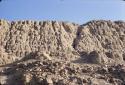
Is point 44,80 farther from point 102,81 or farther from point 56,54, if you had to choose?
point 56,54

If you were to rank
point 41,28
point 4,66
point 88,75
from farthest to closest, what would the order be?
point 41,28, point 4,66, point 88,75

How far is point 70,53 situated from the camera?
140ft

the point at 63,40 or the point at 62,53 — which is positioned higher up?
the point at 63,40

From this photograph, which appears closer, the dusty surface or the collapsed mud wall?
the dusty surface

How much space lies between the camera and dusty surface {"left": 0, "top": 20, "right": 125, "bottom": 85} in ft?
112

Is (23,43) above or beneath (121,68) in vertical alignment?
above

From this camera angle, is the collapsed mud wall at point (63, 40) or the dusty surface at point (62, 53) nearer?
the dusty surface at point (62, 53)

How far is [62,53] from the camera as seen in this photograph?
42094 mm

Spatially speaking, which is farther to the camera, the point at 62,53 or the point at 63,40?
the point at 63,40

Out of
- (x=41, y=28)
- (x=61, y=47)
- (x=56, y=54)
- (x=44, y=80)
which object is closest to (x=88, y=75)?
(x=44, y=80)

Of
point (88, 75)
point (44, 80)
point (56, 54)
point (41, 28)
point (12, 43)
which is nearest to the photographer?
point (44, 80)

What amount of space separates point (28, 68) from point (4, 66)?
417cm

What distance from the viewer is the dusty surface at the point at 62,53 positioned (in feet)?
112

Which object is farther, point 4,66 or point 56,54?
point 56,54
